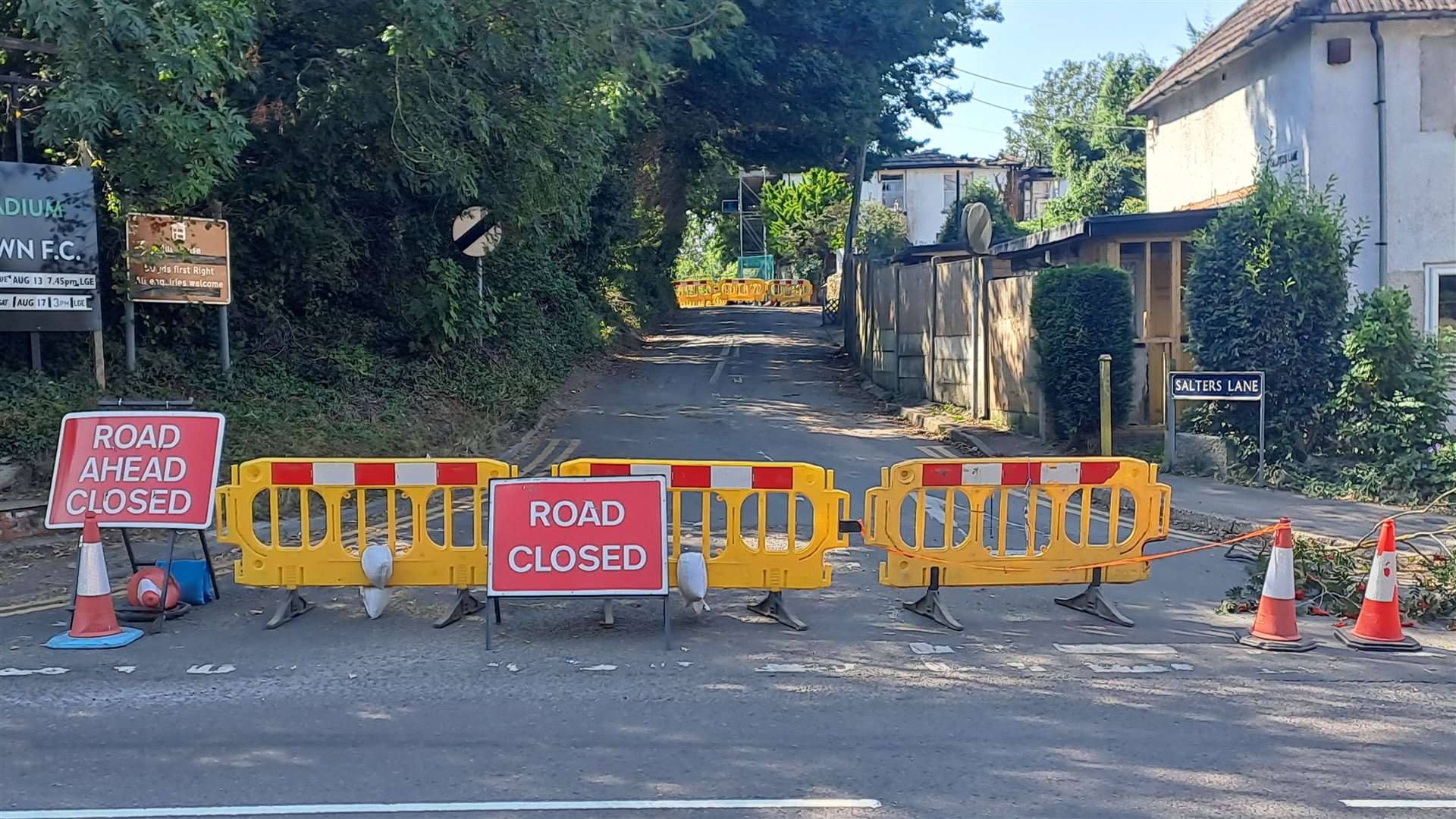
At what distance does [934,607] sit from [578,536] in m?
2.46

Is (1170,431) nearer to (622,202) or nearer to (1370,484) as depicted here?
(1370,484)

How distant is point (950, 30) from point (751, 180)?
4614cm

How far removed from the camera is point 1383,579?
7828 mm

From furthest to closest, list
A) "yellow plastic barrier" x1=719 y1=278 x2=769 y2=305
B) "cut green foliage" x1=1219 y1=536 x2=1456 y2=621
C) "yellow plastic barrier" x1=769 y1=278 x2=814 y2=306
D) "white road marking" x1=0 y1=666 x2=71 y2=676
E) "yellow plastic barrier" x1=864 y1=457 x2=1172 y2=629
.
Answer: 1. "yellow plastic barrier" x1=719 y1=278 x2=769 y2=305
2. "yellow plastic barrier" x1=769 y1=278 x2=814 y2=306
3. "cut green foliage" x1=1219 y1=536 x2=1456 y2=621
4. "yellow plastic barrier" x1=864 y1=457 x2=1172 y2=629
5. "white road marking" x1=0 y1=666 x2=71 y2=676

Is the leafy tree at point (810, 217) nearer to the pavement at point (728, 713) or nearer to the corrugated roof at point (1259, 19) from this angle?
the corrugated roof at point (1259, 19)

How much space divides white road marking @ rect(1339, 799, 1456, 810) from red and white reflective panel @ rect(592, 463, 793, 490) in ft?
12.7

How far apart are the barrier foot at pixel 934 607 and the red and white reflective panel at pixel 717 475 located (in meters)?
1.19

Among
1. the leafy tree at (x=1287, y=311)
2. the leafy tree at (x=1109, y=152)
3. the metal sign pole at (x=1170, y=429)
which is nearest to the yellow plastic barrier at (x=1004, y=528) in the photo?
the metal sign pole at (x=1170, y=429)

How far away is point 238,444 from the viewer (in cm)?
1310

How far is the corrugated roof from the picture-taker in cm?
1791

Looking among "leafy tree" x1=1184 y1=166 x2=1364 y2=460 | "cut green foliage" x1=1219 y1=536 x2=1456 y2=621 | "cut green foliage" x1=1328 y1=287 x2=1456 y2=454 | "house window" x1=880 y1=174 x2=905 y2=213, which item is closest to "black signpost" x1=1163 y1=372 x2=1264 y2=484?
"leafy tree" x1=1184 y1=166 x2=1364 y2=460

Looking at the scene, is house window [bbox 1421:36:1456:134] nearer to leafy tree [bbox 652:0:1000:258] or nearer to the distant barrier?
leafy tree [bbox 652:0:1000:258]

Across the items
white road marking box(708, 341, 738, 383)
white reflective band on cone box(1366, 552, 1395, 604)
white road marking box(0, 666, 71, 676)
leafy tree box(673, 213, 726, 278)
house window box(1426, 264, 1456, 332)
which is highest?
leafy tree box(673, 213, 726, 278)

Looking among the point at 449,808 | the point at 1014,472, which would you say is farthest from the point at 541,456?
the point at 449,808
